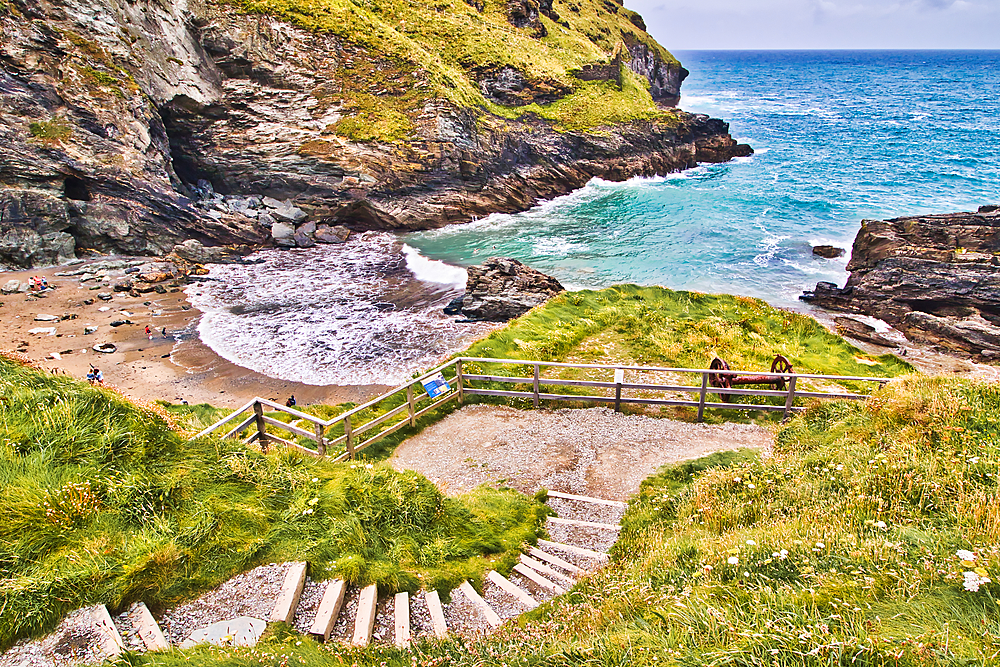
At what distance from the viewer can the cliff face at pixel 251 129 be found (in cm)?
3475

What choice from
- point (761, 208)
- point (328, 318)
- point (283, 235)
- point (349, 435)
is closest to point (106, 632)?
point (349, 435)

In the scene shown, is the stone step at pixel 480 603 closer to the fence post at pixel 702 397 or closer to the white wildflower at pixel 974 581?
the white wildflower at pixel 974 581

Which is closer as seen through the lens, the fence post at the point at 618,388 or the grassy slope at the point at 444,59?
the fence post at the point at 618,388

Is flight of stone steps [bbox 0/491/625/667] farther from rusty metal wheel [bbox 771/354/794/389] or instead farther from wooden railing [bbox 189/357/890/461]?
rusty metal wheel [bbox 771/354/794/389]

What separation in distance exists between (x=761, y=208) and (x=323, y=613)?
52.9 metres

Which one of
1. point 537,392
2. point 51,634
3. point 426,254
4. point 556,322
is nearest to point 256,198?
point 426,254

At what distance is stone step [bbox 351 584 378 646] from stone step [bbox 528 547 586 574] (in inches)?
103

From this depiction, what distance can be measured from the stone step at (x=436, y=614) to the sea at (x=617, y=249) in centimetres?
1703

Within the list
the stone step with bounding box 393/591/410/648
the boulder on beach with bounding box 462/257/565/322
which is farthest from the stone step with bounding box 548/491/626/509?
the boulder on beach with bounding box 462/257/565/322

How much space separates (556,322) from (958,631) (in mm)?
16057

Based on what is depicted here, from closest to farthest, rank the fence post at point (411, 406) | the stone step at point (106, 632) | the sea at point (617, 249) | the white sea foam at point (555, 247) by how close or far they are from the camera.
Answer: the stone step at point (106, 632) < the fence post at point (411, 406) < the sea at point (617, 249) < the white sea foam at point (555, 247)

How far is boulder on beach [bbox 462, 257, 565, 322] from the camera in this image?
90.2ft

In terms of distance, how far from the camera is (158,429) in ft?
22.6

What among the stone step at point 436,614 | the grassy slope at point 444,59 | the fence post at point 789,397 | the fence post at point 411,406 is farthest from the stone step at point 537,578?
the grassy slope at point 444,59
